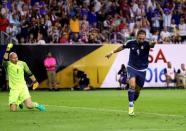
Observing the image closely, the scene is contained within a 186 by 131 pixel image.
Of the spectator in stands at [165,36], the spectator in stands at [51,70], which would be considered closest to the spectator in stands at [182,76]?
the spectator in stands at [165,36]

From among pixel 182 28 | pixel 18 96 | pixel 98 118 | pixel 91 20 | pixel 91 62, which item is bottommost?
pixel 91 62

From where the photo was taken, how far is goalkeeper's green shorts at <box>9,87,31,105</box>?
19906 millimetres

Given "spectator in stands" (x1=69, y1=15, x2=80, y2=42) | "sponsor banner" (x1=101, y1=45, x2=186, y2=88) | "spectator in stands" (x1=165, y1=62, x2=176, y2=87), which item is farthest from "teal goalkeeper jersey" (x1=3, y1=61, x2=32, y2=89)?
"spectator in stands" (x1=165, y1=62, x2=176, y2=87)

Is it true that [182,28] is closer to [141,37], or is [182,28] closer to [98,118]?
[141,37]

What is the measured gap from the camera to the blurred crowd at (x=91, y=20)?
1316 inches

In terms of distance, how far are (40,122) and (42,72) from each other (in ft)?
58.7

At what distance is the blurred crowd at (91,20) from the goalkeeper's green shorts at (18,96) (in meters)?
13.0

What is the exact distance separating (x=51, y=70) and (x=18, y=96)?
13533 mm

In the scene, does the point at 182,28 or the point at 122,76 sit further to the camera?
the point at 182,28

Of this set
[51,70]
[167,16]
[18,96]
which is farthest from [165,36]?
[18,96]

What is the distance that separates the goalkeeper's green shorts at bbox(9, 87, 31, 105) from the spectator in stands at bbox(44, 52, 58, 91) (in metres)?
13.2

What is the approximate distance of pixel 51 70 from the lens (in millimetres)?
33562

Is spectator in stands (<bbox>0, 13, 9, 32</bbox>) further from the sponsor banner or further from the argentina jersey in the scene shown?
the argentina jersey

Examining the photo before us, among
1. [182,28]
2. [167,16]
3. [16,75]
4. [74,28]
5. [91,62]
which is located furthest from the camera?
[167,16]
